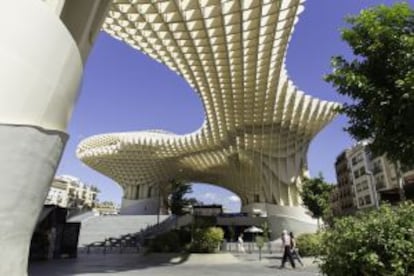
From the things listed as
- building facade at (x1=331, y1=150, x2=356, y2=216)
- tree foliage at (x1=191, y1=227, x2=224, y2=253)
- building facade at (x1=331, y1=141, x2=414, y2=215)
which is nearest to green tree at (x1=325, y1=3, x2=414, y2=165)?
tree foliage at (x1=191, y1=227, x2=224, y2=253)

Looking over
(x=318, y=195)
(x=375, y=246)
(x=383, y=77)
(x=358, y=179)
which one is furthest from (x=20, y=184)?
(x=358, y=179)

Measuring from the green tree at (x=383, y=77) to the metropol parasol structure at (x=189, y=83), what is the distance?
515 cm

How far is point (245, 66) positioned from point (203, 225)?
10.5 metres

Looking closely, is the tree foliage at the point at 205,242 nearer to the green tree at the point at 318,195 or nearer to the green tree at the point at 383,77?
the green tree at the point at 383,77

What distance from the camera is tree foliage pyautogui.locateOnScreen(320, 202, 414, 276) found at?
180 inches

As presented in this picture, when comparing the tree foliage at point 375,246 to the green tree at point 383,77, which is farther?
the green tree at point 383,77

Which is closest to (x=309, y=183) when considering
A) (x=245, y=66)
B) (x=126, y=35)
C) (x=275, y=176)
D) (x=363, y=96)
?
(x=245, y=66)

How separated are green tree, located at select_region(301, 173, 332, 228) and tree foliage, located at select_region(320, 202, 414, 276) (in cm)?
2305

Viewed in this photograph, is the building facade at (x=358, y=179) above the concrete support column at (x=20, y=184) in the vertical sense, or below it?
above

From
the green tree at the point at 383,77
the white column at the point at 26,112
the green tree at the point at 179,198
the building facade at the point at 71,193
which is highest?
the building facade at the point at 71,193

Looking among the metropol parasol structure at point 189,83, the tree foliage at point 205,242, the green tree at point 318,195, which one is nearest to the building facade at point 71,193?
the metropol parasol structure at point 189,83

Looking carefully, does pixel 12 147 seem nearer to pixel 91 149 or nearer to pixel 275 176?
pixel 275 176

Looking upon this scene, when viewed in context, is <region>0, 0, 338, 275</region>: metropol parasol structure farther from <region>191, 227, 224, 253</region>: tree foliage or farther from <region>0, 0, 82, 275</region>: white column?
<region>191, 227, 224, 253</region>: tree foliage

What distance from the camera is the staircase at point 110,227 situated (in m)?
34.2
